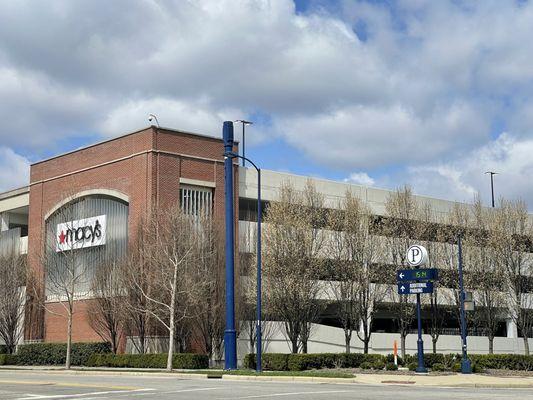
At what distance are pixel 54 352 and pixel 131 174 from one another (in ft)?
38.5

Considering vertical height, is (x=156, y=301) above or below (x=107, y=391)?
above

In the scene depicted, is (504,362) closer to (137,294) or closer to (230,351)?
(230,351)

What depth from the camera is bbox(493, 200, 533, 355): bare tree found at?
49562mm

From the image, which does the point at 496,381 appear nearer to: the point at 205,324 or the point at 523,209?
the point at 205,324

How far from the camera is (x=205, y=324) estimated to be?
42531mm

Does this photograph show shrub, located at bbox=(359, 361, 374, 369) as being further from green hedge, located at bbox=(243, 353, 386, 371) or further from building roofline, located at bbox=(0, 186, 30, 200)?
building roofline, located at bbox=(0, 186, 30, 200)

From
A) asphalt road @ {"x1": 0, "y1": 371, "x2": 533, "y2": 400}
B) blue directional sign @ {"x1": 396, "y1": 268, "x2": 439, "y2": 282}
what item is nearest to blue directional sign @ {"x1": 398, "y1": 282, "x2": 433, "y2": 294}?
blue directional sign @ {"x1": 396, "y1": 268, "x2": 439, "y2": 282}

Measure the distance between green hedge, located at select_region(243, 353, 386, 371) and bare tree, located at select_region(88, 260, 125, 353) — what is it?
10011mm

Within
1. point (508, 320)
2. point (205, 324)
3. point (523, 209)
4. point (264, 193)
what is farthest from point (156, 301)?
point (508, 320)

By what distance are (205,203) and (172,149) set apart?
151 inches

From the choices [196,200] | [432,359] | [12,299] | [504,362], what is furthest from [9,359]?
[504,362]

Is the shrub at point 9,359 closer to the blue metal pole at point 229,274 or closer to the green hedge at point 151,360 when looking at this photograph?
the green hedge at point 151,360

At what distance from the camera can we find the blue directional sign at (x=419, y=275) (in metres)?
33.0

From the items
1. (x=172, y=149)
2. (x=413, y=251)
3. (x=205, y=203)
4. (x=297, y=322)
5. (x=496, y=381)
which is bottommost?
(x=496, y=381)
